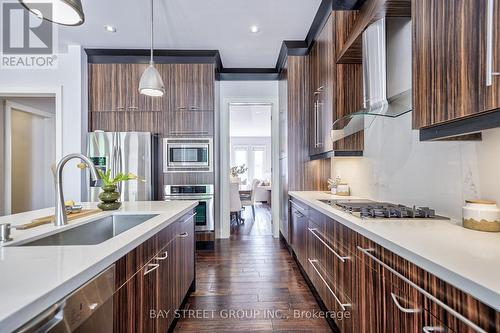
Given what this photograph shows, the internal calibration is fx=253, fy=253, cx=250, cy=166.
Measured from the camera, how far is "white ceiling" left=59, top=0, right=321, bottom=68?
8.66ft

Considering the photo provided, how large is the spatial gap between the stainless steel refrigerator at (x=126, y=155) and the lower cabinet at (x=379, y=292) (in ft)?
7.63

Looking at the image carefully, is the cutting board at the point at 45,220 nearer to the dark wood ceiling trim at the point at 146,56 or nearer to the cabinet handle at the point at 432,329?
the cabinet handle at the point at 432,329

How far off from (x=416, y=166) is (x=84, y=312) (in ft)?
→ 6.24

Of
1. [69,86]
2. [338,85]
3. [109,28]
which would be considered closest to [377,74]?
[338,85]

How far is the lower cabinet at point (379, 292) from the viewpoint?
0.71 meters

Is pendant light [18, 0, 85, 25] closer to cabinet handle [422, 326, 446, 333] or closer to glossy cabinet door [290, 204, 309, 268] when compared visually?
cabinet handle [422, 326, 446, 333]

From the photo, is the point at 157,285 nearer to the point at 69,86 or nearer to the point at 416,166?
the point at 416,166

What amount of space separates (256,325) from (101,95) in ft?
11.6

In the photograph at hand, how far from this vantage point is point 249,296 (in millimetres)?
2281

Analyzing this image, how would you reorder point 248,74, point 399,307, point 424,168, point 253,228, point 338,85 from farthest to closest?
point 253,228 → point 248,74 → point 338,85 → point 424,168 → point 399,307

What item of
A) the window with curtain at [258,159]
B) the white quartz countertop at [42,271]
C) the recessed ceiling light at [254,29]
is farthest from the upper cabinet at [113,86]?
the window with curtain at [258,159]

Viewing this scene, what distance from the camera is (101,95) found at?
3.60 meters

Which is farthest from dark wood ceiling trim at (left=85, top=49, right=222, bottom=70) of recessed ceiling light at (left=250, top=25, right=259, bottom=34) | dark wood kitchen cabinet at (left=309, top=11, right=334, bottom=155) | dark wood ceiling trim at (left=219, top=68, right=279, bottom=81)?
dark wood kitchen cabinet at (left=309, top=11, right=334, bottom=155)

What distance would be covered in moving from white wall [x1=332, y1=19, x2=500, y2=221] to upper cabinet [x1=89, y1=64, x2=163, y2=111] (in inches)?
123
